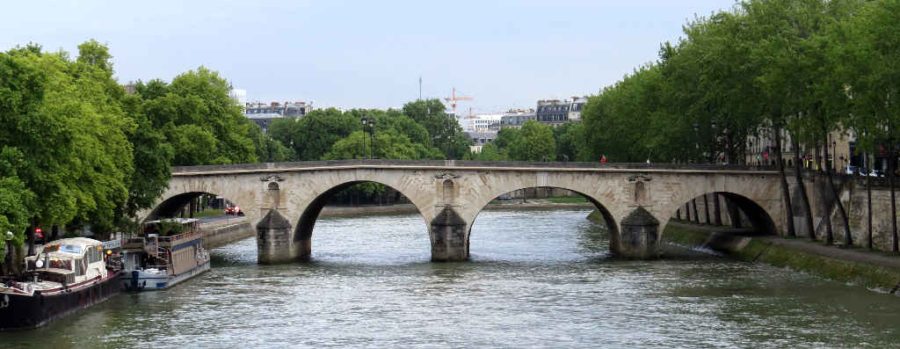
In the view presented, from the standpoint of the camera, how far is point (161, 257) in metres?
76.9

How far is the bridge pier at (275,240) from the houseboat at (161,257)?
659 cm

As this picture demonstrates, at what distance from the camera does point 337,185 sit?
92.8 metres

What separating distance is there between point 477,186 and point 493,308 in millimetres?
27263

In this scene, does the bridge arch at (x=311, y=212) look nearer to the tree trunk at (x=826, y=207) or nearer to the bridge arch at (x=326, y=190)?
the bridge arch at (x=326, y=190)

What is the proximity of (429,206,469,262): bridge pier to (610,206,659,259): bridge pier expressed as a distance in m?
9.35

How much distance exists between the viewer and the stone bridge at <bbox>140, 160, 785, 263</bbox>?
300ft

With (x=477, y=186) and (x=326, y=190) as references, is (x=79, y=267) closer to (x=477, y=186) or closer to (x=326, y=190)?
(x=326, y=190)

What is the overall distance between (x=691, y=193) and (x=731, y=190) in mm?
2362

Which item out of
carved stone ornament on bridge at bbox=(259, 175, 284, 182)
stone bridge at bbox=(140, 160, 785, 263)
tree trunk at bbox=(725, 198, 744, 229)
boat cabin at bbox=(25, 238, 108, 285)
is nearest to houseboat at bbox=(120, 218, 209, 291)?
boat cabin at bbox=(25, 238, 108, 285)

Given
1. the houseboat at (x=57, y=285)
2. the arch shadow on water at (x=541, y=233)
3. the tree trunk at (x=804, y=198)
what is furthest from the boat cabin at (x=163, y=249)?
the tree trunk at (x=804, y=198)

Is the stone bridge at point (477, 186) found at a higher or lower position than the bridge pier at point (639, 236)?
higher

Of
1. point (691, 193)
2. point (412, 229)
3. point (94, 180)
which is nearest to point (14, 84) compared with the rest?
point (94, 180)

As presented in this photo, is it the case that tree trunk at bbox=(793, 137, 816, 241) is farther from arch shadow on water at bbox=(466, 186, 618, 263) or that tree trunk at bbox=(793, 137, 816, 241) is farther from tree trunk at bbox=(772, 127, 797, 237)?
arch shadow on water at bbox=(466, 186, 618, 263)

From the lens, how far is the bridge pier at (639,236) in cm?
9006
